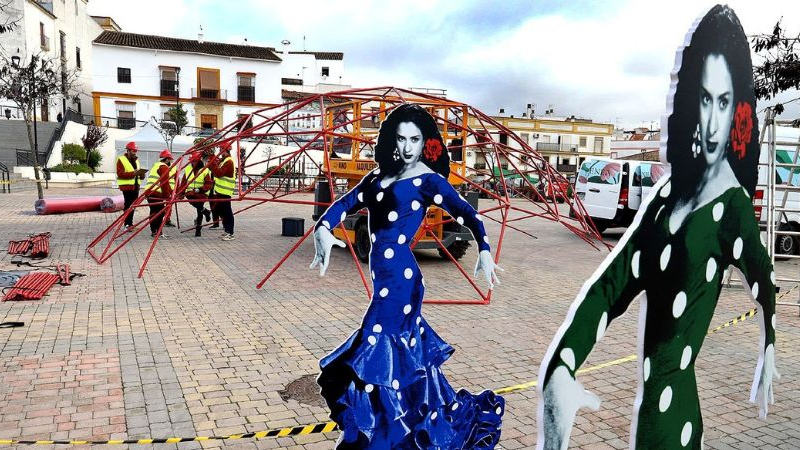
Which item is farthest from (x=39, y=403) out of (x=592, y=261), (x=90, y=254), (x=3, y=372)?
(x=592, y=261)

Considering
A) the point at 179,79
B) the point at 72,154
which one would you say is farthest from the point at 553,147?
the point at 72,154

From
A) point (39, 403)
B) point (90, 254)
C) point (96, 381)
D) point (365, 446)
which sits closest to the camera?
point (365, 446)

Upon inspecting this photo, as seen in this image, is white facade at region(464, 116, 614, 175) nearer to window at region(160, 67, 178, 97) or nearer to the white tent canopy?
window at region(160, 67, 178, 97)

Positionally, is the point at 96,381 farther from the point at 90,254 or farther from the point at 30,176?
the point at 30,176

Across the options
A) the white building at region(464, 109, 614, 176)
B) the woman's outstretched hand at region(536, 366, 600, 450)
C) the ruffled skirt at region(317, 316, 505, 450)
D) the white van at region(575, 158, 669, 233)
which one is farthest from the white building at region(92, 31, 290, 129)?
the woman's outstretched hand at region(536, 366, 600, 450)

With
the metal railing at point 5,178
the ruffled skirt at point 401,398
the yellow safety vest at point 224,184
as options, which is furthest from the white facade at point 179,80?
the ruffled skirt at point 401,398

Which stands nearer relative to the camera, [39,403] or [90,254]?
[39,403]

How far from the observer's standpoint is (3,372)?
469cm

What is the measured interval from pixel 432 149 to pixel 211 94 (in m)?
40.2

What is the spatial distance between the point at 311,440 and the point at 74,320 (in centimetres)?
370

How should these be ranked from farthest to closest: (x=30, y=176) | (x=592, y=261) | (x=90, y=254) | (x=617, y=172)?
(x=30, y=176), (x=617, y=172), (x=592, y=261), (x=90, y=254)

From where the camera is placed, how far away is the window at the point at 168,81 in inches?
1572

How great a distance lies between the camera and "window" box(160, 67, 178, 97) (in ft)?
131

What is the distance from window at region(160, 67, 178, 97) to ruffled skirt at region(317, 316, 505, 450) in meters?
40.5
